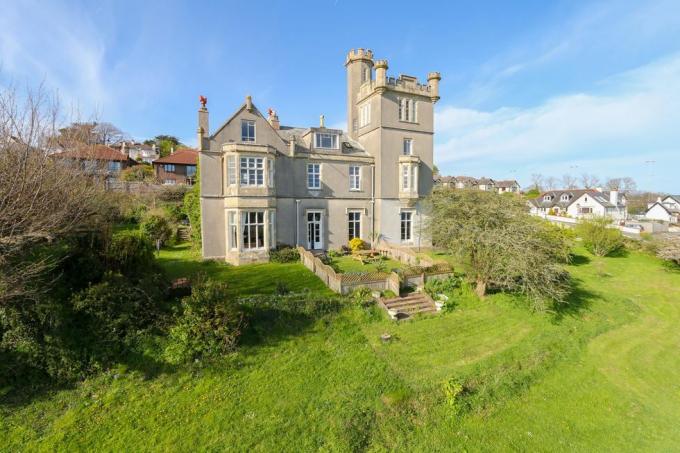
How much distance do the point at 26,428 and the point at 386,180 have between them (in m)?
21.0

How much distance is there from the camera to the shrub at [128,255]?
11352 millimetres

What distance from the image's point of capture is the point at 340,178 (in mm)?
22766

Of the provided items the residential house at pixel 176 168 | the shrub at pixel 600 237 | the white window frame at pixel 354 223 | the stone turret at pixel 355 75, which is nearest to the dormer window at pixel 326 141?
the stone turret at pixel 355 75

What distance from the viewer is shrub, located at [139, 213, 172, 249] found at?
81.6 feet

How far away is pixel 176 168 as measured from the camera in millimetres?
43156

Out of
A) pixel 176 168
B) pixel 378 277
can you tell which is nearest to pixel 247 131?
pixel 378 277

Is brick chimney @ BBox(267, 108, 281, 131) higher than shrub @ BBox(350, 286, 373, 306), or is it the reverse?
brick chimney @ BBox(267, 108, 281, 131)

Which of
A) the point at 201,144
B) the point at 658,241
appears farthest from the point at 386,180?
the point at 658,241

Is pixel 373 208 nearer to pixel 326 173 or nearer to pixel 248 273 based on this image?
pixel 326 173

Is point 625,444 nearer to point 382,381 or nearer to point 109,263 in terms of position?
point 382,381

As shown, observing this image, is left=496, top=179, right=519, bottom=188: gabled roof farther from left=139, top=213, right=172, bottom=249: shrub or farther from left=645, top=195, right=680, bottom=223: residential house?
left=139, top=213, right=172, bottom=249: shrub

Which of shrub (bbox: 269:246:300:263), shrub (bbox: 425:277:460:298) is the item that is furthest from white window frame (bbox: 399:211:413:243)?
shrub (bbox: 269:246:300:263)

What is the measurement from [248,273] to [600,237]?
1180 inches

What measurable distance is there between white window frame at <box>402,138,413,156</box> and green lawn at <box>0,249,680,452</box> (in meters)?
13.1
